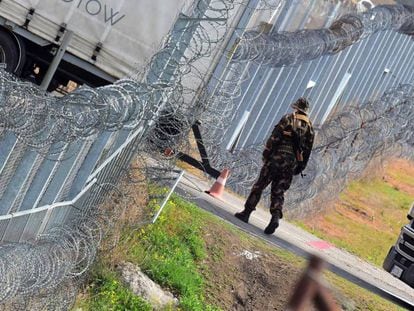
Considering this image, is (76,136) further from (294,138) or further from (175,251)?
(294,138)

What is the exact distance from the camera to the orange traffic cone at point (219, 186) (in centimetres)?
1745

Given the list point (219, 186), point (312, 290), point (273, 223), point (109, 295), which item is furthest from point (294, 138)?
point (312, 290)

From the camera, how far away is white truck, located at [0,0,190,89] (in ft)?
56.4

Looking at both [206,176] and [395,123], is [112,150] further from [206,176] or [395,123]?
[395,123]

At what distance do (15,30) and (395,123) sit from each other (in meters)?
15.3

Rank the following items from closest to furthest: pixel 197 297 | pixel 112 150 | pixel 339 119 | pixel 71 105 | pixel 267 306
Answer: pixel 71 105
pixel 112 150
pixel 197 297
pixel 267 306
pixel 339 119

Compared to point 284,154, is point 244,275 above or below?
below

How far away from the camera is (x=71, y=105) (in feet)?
25.4

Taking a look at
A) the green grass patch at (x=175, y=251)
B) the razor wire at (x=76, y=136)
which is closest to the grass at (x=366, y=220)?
the green grass patch at (x=175, y=251)

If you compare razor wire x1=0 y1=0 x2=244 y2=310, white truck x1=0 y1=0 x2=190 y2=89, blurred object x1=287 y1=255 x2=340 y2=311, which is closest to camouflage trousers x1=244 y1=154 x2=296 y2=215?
razor wire x1=0 y1=0 x2=244 y2=310

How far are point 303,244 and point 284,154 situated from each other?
3460mm

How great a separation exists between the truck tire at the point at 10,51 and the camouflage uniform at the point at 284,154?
3970 millimetres

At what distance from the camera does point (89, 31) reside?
17.4 metres

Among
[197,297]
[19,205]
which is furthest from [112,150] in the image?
[19,205]
